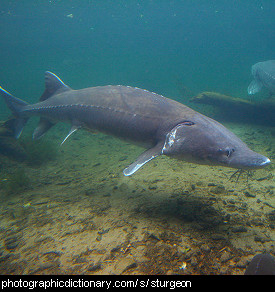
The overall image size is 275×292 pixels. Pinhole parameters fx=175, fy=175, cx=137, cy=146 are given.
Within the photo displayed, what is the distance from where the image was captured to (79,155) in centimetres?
773

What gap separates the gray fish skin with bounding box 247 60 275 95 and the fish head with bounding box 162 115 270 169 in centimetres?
781

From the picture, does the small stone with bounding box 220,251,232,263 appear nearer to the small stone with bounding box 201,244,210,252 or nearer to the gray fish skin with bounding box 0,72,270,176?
the small stone with bounding box 201,244,210,252

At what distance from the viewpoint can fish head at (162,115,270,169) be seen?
1901 mm

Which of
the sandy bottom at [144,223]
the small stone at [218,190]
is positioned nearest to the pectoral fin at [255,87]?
the sandy bottom at [144,223]

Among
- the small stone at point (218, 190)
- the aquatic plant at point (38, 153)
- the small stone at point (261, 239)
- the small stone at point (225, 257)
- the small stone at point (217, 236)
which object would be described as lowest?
the aquatic plant at point (38, 153)

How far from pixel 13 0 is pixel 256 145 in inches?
1361

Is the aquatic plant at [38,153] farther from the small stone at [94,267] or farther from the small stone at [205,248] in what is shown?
the small stone at [205,248]

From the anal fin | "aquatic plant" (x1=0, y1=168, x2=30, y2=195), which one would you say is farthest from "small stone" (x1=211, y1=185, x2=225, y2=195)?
"aquatic plant" (x1=0, y1=168, x2=30, y2=195)

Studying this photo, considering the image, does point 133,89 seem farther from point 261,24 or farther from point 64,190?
point 261,24

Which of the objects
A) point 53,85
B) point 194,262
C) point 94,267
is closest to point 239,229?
point 194,262

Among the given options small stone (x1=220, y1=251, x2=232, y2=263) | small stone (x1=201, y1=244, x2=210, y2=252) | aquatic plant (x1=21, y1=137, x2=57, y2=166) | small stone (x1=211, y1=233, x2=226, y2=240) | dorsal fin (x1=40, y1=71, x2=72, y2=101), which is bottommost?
aquatic plant (x1=21, y1=137, x2=57, y2=166)

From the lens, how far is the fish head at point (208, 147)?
1.90m

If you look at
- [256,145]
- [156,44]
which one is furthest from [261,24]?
[256,145]

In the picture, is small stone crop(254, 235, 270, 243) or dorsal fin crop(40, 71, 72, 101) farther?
dorsal fin crop(40, 71, 72, 101)
